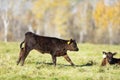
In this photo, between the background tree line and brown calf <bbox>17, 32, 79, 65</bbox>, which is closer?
brown calf <bbox>17, 32, 79, 65</bbox>

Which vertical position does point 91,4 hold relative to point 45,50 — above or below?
above

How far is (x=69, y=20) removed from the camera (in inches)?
3474

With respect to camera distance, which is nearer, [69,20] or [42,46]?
[42,46]

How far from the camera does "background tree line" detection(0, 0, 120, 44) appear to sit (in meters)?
75.6

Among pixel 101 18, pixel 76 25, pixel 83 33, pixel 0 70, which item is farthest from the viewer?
pixel 76 25

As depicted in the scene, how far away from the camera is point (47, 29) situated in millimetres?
91625

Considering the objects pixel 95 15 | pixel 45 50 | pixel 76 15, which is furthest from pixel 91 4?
pixel 45 50

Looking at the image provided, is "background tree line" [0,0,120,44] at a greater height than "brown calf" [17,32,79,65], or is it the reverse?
"background tree line" [0,0,120,44]

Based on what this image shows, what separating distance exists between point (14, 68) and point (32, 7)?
6741 centimetres

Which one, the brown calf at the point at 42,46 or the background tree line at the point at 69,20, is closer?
the brown calf at the point at 42,46

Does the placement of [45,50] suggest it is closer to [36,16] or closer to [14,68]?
[14,68]

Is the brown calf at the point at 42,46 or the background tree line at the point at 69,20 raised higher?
the background tree line at the point at 69,20

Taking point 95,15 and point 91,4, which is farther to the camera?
point 91,4

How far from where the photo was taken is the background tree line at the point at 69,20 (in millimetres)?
75625
